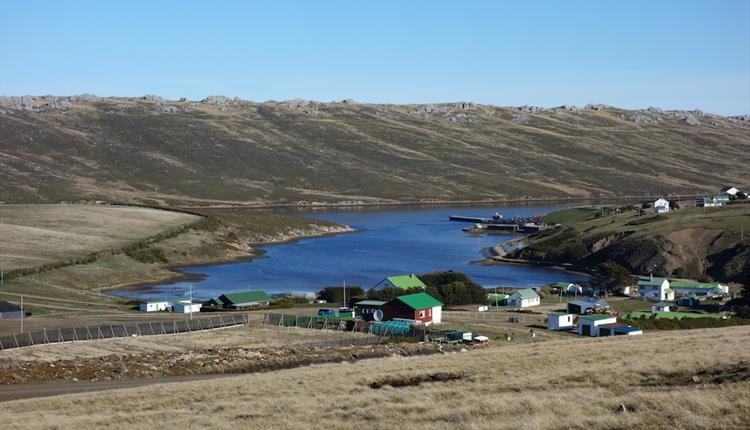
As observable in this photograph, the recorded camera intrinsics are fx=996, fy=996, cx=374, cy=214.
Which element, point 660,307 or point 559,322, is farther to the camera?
point 660,307

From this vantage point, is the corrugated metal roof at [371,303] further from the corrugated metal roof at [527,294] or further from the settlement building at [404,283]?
the corrugated metal roof at [527,294]

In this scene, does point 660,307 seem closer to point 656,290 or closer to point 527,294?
point 527,294

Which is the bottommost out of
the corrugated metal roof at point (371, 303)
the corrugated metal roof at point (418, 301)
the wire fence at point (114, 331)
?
the wire fence at point (114, 331)

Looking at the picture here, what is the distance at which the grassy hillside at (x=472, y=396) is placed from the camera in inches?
647

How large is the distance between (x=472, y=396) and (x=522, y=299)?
148 ft

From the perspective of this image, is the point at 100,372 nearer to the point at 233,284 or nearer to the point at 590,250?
the point at 233,284

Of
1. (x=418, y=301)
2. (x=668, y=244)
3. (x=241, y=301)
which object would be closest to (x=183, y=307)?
(x=241, y=301)

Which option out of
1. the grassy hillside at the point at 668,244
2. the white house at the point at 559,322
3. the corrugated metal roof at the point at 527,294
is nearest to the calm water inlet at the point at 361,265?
the grassy hillside at the point at 668,244

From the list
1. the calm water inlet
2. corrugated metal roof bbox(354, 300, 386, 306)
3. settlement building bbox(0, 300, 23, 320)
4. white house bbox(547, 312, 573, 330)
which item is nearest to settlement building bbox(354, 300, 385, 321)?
corrugated metal roof bbox(354, 300, 386, 306)

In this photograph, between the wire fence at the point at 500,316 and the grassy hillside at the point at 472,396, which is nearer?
the grassy hillside at the point at 472,396

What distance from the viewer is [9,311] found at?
5328cm

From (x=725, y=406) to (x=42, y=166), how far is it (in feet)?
595

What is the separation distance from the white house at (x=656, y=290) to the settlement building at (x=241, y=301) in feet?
89.1

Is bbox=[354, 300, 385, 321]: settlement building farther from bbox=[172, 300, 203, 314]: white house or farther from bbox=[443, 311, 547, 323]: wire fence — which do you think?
bbox=[172, 300, 203, 314]: white house
